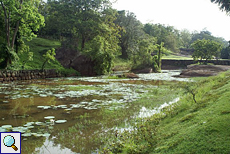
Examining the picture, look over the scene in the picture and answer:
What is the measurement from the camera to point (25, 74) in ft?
57.8

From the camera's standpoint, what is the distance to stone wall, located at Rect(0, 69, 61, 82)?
623 inches

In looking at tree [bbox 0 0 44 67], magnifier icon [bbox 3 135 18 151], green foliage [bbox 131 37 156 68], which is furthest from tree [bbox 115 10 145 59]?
magnifier icon [bbox 3 135 18 151]

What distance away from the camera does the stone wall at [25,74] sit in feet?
51.9

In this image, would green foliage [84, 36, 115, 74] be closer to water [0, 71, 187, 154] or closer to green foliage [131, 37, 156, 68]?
green foliage [131, 37, 156, 68]

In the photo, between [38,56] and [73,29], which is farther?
[73,29]

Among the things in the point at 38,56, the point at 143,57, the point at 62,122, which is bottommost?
the point at 62,122

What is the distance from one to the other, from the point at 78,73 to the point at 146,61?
10.5m

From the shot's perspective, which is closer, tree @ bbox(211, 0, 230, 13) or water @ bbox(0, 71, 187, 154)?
water @ bbox(0, 71, 187, 154)

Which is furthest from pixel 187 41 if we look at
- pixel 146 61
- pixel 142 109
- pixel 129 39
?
pixel 142 109

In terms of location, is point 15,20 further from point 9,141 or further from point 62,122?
point 9,141

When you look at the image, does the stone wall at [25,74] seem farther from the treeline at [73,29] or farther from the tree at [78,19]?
the tree at [78,19]

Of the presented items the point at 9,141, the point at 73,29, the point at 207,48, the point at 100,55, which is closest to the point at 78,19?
the point at 73,29

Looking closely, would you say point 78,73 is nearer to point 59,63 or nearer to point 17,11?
point 59,63

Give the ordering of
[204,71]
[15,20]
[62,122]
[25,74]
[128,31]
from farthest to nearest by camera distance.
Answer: [128,31] → [204,71] → [15,20] → [25,74] → [62,122]
